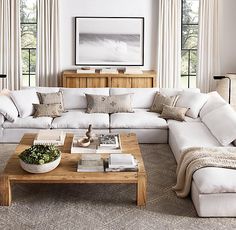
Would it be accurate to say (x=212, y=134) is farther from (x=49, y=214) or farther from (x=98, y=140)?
(x=49, y=214)

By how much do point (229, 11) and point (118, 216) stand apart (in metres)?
5.70

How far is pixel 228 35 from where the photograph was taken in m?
9.59

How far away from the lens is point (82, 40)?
959 centimetres

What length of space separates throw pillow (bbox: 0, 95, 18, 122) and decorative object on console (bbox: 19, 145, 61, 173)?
6.61ft

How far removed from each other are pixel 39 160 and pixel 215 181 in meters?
1.63

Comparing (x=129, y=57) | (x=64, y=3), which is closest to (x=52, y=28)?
(x=64, y=3)

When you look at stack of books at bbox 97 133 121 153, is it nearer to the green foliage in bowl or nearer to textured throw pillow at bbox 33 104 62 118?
the green foliage in bowl

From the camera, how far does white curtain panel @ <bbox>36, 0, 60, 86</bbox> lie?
943 cm

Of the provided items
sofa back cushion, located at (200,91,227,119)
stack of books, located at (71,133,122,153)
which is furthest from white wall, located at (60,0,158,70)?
stack of books, located at (71,133,122,153)

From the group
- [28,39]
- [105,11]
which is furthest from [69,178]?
[28,39]

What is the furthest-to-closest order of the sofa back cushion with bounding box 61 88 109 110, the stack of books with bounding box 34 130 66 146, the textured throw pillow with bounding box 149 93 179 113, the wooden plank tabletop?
the sofa back cushion with bounding box 61 88 109 110 < the textured throw pillow with bounding box 149 93 179 113 < the stack of books with bounding box 34 130 66 146 < the wooden plank tabletop

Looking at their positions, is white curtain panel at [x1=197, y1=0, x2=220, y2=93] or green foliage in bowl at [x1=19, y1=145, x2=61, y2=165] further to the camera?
white curtain panel at [x1=197, y1=0, x2=220, y2=93]

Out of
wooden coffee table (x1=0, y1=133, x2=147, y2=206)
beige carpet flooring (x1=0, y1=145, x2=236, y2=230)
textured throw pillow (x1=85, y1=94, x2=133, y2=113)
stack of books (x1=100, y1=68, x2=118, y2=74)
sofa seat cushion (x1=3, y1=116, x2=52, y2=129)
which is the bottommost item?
beige carpet flooring (x1=0, y1=145, x2=236, y2=230)

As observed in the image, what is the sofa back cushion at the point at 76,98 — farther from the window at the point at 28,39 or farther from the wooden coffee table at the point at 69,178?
the wooden coffee table at the point at 69,178
